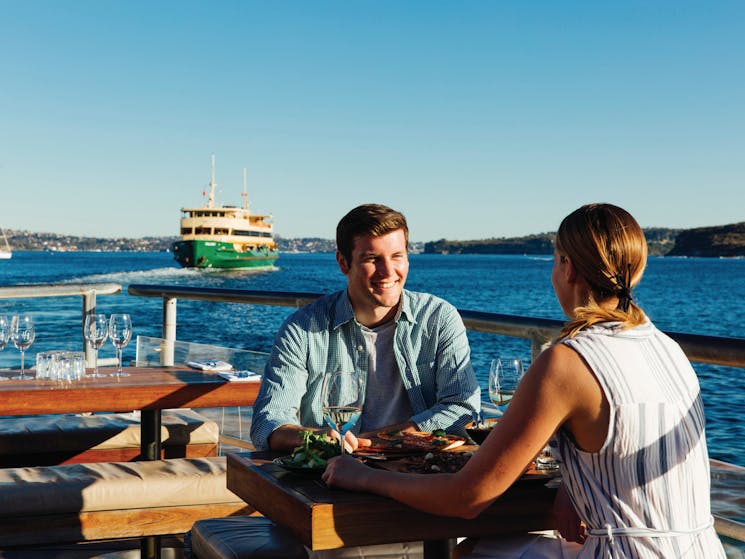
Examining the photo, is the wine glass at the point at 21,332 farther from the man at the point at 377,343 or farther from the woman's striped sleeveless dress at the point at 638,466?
the woman's striped sleeveless dress at the point at 638,466

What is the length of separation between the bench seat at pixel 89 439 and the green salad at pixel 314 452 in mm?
2209

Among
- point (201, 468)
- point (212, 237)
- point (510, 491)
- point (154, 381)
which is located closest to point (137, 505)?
point (201, 468)

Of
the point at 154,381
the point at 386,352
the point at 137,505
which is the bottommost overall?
the point at 137,505

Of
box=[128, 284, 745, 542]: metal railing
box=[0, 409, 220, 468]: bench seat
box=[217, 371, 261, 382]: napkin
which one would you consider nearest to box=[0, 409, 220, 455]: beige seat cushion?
box=[0, 409, 220, 468]: bench seat

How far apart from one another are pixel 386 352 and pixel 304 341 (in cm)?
26

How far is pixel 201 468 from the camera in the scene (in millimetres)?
3195

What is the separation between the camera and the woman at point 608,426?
1473mm

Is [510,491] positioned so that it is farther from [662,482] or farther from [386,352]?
[386,352]

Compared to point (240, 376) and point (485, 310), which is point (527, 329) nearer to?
point (240, 376)

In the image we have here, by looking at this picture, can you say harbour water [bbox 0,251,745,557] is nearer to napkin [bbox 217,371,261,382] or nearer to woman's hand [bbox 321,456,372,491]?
napkin [bbox 217,371,261,382]

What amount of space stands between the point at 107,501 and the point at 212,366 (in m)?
1.03

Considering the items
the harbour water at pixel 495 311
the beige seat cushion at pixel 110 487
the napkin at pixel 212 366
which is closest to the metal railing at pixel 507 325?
the napkin at pixel 212 366

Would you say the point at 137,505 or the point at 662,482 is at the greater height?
the point at 662,482

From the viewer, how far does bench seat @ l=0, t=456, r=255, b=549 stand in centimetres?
294
